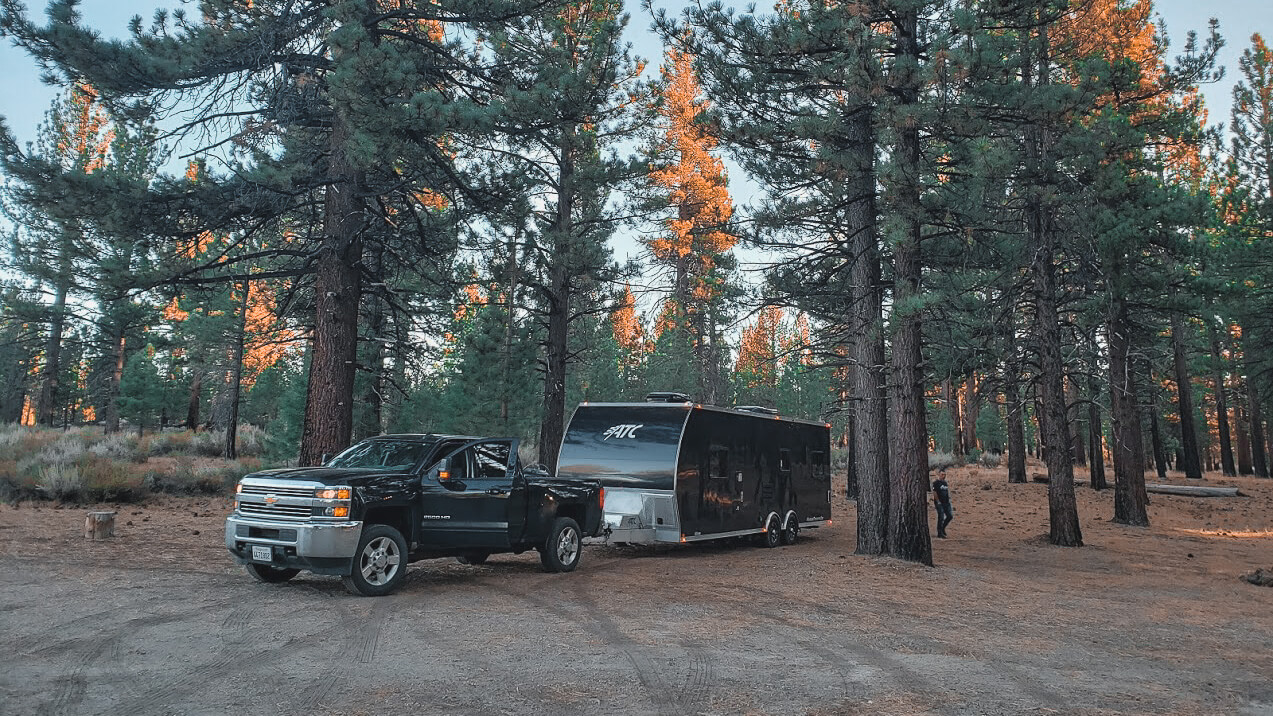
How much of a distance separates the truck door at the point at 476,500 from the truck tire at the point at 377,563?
53cm

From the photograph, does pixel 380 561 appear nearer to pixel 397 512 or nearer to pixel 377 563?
pixel 377 563

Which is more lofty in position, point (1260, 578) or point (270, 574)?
point (270, 574)

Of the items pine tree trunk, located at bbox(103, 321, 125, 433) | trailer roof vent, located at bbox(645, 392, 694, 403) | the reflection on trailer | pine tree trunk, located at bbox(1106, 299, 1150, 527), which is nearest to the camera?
the reflection on trailer

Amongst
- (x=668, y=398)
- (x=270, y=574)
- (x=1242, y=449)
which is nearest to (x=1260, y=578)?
(x=668, y=398)

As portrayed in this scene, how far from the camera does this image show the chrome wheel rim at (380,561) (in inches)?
387

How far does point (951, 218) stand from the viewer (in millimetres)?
15344

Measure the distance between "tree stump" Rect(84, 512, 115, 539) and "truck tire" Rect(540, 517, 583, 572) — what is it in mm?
7594

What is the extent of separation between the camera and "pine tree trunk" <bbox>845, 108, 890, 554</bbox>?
49.8 ft

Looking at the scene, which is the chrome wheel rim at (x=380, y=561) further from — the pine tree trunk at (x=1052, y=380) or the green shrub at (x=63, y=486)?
the pine tree trunk at (x=1052, y=380)

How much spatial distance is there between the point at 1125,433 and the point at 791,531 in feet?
32.1

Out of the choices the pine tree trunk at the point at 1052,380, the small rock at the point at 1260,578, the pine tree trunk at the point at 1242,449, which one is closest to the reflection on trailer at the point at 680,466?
the pine tree trunk at the point at 1052,380

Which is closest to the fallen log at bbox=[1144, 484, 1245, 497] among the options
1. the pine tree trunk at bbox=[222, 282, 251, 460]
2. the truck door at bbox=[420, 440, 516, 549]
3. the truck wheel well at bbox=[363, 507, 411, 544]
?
the truck door at bbox=[420, 440, 516, 549]

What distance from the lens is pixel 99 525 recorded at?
1382 centimetres

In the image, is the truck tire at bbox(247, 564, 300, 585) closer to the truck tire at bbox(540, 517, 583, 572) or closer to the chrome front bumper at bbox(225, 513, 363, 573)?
the chrome front bumper at bbox(225, 513, 363, 573)
